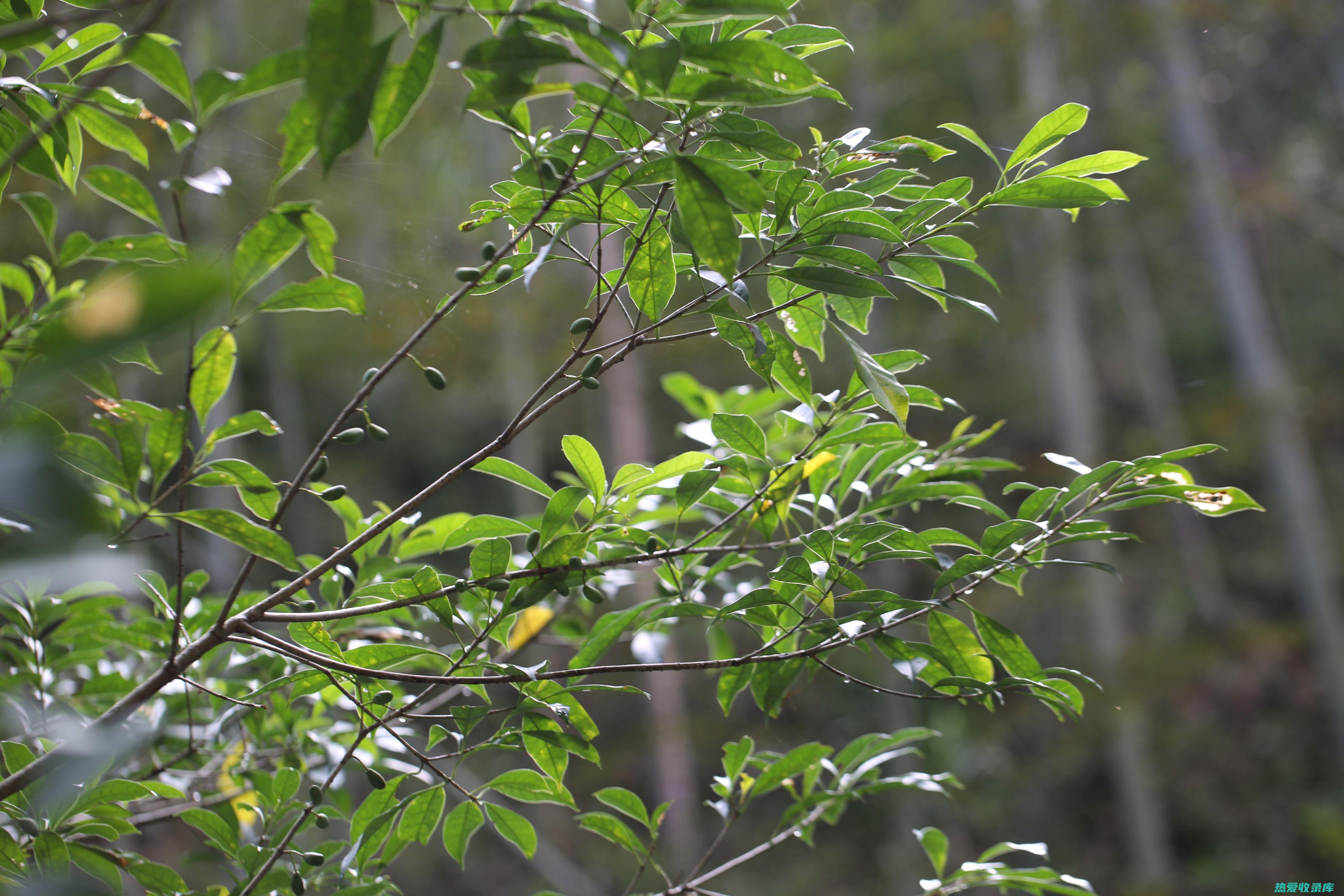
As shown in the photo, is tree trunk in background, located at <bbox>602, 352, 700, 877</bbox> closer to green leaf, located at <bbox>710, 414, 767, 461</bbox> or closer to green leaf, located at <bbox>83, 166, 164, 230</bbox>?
green leaf, located at <bbox>710, 414, 767, 461</bbox>

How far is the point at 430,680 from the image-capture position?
0.53 meters

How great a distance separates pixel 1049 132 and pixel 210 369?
57 centimetres

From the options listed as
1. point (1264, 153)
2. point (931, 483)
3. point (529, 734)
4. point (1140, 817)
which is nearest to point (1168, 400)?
point (1264, 153)

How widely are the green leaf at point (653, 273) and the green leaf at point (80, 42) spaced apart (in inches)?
14.7

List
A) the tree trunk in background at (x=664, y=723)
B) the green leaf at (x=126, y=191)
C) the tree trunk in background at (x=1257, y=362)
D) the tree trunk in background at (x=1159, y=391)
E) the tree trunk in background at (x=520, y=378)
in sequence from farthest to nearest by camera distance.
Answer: the tree trunk in background at (x=1159, y=391), the tree trunk in background at (x=520, y=378), the tree trunk in background at (x=664, y=723), the tree trunk in background at (x=1257, y=362), the green leaf at (x=126, y=191)

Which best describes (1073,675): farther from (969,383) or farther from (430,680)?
(969,383)

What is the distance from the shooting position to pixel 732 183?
423mm

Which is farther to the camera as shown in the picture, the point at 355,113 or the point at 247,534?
the point at 247,534

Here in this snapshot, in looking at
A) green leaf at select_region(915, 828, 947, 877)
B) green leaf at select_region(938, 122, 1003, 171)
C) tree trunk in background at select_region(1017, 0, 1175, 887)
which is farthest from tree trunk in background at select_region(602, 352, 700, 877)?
green leaf at select_region(938, 122, 1003, 171)

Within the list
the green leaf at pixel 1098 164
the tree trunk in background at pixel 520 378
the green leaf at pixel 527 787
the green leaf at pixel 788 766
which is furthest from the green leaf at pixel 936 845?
the tree trunk in background at pixel 520 378

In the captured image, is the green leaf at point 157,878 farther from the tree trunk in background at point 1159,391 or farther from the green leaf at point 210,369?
the tree trunk in background at point 1159,391

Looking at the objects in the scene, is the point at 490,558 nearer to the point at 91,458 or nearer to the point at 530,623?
the point at 91,458

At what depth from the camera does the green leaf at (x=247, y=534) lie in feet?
1.52

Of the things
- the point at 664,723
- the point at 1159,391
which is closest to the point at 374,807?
the point at 664,723
